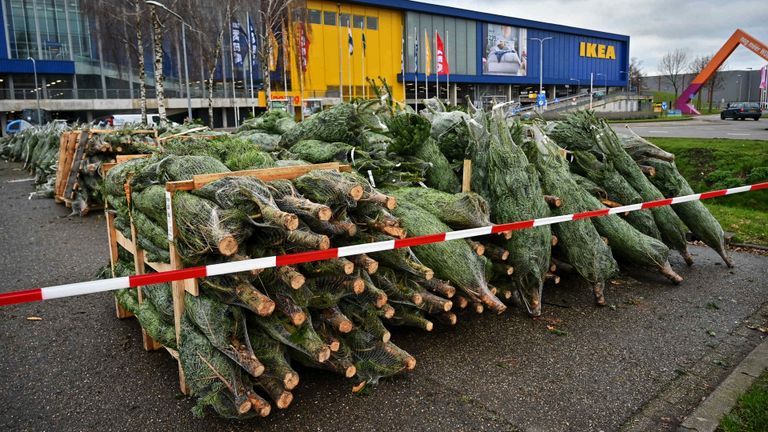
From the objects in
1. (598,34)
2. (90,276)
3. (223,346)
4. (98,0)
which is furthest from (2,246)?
(598,34)

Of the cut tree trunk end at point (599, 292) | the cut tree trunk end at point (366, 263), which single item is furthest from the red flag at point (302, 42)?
the cut tree trunk end at point (366, 263)

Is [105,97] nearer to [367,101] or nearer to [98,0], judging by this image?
[98,0]

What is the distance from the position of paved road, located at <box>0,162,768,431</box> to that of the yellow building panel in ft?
145

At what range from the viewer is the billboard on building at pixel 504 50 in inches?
2451

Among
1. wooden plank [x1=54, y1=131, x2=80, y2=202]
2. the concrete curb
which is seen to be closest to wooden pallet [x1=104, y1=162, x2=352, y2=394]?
the concrete curb

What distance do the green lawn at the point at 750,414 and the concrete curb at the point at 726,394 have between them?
37mm

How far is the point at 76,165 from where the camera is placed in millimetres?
10984

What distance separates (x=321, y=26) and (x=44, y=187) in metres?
41.6

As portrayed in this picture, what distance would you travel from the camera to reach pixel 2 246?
820 centimetres

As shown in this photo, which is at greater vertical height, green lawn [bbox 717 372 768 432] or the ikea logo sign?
the ikea logo sign

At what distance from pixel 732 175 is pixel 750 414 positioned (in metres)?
9.34

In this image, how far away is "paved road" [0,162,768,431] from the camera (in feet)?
11.2

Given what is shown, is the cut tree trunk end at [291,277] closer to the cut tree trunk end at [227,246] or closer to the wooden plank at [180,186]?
the cut tree trunk end at [227,246]

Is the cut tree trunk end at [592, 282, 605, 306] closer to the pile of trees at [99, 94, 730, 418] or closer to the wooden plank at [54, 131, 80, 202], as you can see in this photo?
the pile of trees at [99, 94, 730, 418]
